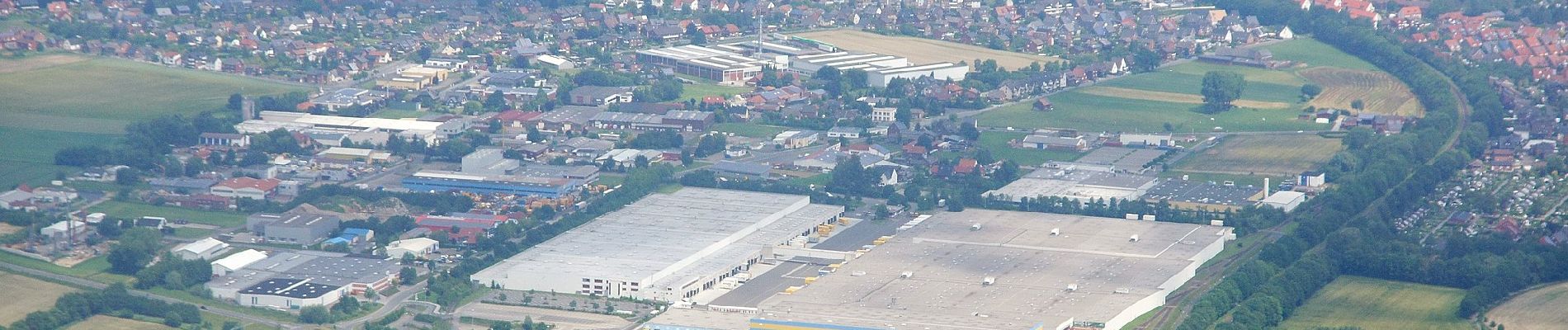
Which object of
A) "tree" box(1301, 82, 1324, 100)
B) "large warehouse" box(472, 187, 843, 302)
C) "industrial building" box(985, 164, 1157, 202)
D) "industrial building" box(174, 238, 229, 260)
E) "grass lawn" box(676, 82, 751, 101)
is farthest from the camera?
"grass lawn" box(676, 82, 751, 101)

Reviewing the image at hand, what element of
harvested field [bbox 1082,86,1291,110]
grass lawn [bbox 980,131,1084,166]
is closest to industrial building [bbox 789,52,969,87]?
harvested field [bbox 1082,86,1291,110]

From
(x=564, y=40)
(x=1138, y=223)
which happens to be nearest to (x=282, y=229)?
(x=1138, y=223)

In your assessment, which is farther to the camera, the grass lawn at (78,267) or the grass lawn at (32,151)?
the grass lawn at (32,151)

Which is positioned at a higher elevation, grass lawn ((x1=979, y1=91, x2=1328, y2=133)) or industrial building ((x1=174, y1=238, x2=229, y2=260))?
industrial building ((x1=174, y1=238, x2=229, y2=260))

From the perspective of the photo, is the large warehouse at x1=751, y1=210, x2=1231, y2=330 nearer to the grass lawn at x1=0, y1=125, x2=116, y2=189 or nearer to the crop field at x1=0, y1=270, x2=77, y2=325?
the crop field at x1=0, y1=270, x2=77, y2=325

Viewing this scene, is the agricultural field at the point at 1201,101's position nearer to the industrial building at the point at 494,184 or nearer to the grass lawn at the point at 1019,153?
the grass lawn at the point at 1019,153

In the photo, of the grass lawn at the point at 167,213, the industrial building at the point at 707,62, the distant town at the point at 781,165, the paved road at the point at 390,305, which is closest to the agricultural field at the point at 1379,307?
the distant town at the point at 781,165

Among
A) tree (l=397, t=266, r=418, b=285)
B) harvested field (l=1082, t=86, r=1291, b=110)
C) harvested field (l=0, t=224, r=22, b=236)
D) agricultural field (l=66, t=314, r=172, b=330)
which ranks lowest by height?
harvested field (l=1082, t=86, r=1291, b=110)
